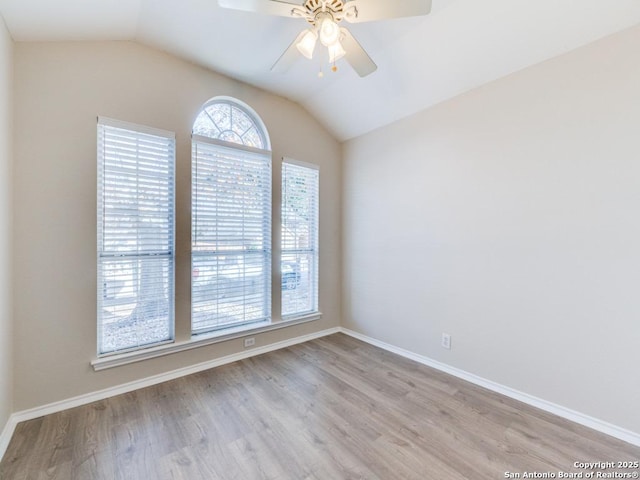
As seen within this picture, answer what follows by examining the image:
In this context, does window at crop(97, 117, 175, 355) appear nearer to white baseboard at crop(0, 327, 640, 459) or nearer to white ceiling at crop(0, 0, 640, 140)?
white baseboard at crop(0, 327, 640, 459)

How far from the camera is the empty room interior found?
1767 mm

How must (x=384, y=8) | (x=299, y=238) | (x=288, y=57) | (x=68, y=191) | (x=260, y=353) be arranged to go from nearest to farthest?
(x=384, y=8) < (x=288, y=57) < (x=68, y=191) < (x=260, y=353) < (x=299, y=238)

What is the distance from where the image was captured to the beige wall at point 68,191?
1987 millimetres

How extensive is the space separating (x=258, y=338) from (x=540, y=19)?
3.60 metres

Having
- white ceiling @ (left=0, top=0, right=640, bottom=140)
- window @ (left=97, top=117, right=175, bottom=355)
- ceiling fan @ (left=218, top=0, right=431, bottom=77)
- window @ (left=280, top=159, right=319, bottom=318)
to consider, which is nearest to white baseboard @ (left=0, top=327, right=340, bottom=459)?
window @ (left=97, top=117, right=175, bottom=355)

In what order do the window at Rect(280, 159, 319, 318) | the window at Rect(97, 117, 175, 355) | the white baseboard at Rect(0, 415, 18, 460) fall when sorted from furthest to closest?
the window at Rect(280, 159, 319, 318), the window at Rect(97, 117, 175, 355), the white baseboard at Rect(0, 415, 18, 460)

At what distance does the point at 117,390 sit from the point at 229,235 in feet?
5.21

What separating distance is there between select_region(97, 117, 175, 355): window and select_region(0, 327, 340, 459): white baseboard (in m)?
0.31

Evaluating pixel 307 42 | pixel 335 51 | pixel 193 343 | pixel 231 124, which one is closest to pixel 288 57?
→ pixel 307 42

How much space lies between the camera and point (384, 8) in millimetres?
1521

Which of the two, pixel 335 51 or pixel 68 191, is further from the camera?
pixel 68 191

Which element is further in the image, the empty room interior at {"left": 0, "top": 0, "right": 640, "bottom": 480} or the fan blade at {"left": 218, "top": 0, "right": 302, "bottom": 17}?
the empty room interior at {"left": 0, "top": 0, "right": 640, "bottom": 480}

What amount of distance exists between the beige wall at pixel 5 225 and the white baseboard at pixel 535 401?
3190 mm

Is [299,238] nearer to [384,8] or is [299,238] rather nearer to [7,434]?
[384,8]
